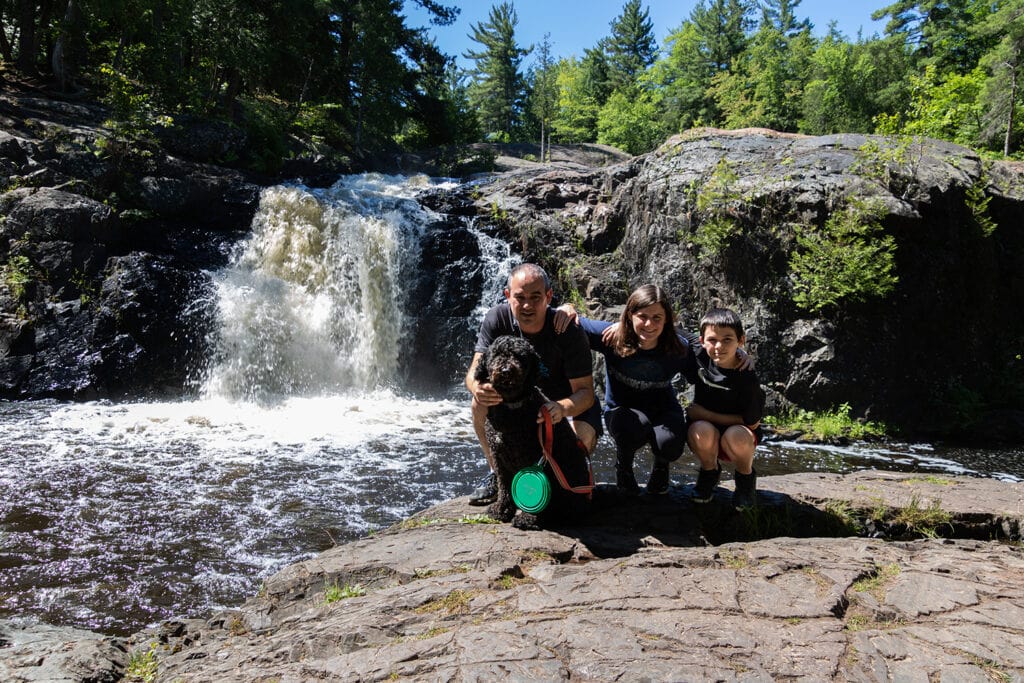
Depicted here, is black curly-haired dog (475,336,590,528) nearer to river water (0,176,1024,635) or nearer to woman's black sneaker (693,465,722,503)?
woman's black sneaker (693,465,722,503)

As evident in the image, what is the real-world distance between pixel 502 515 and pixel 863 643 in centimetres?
218

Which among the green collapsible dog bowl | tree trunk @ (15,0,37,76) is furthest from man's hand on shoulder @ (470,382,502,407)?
tree trunk @ (15,0,37,76)

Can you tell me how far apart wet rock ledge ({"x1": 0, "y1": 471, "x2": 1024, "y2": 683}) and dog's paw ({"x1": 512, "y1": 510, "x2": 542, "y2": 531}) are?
56mm

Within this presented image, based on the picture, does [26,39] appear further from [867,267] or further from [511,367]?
[867,267]

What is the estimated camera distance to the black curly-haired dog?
137 inches

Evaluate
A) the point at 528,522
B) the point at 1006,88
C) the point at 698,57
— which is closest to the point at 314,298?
the point at 528,522

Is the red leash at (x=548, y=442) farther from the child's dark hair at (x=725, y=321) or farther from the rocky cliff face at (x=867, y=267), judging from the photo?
the rocky cliff face at (x=867, y=267)

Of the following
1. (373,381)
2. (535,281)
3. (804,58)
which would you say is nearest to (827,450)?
(535,281)

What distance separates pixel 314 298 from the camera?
38.2 feet

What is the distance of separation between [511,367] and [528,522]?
1.06m

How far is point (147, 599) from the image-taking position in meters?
3.87

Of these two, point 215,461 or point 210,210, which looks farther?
point 210,210

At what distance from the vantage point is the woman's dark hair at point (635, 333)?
388 cm

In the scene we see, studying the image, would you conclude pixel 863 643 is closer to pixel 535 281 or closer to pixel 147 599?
pixel 535 281
